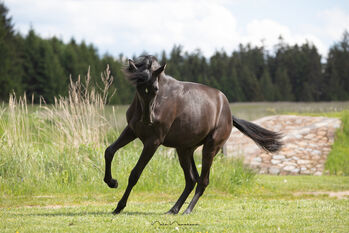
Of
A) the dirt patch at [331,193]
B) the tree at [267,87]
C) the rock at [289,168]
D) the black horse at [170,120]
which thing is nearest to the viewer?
the black horse at [170,120]

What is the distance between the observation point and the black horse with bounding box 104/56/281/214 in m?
5.14

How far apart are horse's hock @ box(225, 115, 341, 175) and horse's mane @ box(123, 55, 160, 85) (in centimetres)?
732

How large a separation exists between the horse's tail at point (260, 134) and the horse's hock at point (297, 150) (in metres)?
5.09

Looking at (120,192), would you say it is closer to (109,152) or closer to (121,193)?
(121,193)

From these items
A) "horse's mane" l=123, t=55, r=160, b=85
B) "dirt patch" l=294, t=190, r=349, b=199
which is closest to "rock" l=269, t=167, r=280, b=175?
"dirt patch" l=294, t=190, r=349, b=199

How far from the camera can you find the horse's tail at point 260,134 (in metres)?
7.05

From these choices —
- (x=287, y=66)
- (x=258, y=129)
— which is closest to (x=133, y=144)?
(x=258, y=129)

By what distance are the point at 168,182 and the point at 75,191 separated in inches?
70.7

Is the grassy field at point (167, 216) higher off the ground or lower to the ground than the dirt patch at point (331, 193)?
higher

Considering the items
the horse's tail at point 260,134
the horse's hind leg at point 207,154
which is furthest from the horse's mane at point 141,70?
the horse's tail at point 260,134

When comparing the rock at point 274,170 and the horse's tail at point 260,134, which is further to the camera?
the rock at point 274,170

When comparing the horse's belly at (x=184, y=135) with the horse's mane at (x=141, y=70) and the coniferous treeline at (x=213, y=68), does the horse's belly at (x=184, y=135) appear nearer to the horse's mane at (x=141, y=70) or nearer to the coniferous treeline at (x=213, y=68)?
the horse's mane at (x=141, y=70)

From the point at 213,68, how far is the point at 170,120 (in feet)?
91.2

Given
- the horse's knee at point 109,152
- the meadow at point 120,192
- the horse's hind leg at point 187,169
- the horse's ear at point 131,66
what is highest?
the horse's ear at point 131,66
